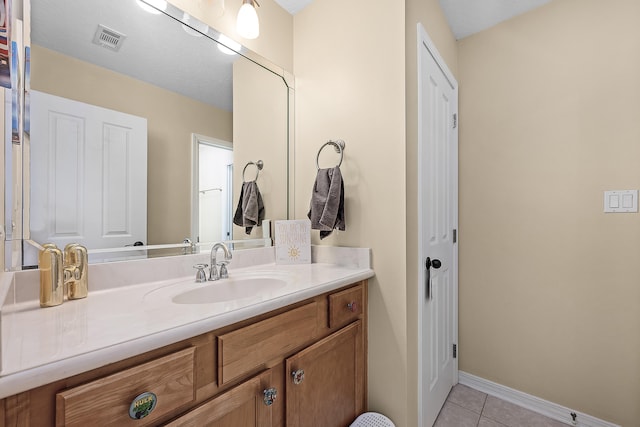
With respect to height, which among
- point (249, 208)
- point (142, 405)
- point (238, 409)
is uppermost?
point (249, 208)

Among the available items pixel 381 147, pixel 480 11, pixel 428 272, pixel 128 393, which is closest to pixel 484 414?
pixel 428 272

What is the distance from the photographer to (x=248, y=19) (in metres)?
1.36

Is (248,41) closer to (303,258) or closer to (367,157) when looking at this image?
(367,157)

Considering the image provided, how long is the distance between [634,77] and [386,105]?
1226 millimetres

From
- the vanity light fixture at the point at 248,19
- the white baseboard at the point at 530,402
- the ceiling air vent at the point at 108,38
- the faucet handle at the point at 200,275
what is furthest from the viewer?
the white baseboard at the point at 530,402

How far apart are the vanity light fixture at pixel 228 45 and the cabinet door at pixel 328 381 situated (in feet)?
4.65

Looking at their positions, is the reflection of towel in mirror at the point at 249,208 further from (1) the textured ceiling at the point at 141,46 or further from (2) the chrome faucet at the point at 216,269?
(1) the textured ceiling at the point at 141,46

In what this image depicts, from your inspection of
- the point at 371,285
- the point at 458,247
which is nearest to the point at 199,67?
the point at 371,285

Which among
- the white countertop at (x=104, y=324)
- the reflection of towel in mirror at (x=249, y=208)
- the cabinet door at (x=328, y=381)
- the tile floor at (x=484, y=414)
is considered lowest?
the tile floor at (x=484, y=414)

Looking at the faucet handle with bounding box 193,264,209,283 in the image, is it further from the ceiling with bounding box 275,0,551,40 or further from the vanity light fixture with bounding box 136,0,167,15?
the ceiling with bounding box 275,0,551,40

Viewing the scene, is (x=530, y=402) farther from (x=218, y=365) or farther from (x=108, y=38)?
(x=108, y=38)

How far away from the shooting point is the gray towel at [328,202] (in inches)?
52.7

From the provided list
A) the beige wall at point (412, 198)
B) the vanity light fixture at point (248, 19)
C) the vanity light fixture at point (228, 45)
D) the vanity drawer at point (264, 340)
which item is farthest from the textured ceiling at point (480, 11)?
the vanity drawer at point (264, 340)

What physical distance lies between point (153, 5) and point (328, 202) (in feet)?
3.53
